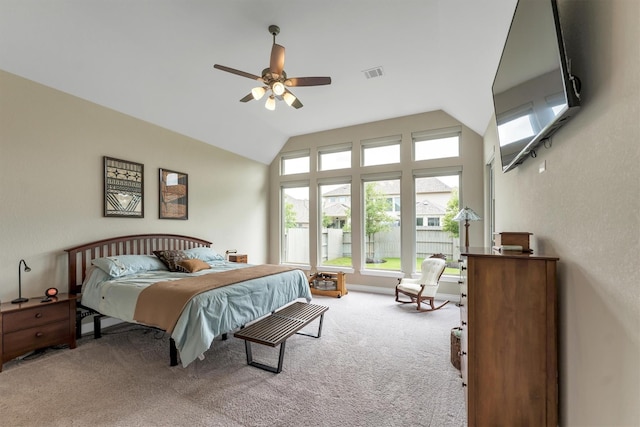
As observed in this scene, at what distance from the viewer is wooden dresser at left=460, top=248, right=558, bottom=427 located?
5.16 ft

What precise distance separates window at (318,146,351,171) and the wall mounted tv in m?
3.90

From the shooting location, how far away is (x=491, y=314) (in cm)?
167

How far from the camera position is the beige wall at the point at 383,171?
16.0 feet

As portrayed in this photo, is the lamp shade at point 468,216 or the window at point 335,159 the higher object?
the window at point 335,159

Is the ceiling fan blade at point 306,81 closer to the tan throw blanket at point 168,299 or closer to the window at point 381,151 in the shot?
the tan throw blanket at point 168,299

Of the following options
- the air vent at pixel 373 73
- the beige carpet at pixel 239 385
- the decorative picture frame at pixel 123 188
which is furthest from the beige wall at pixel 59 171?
the air vent at pixel 373 73

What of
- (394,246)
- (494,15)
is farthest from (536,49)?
(394,246)

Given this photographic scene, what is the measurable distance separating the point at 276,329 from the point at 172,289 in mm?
1122

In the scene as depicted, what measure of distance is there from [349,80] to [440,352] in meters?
3.73

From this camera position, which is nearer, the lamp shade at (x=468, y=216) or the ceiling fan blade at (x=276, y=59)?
the ceiling fan blade at (x=276, y=59)

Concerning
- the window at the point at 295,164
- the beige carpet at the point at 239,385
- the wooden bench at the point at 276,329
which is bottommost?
the beige carpet at the point at 239,385

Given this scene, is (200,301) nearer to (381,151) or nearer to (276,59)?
(276,59)

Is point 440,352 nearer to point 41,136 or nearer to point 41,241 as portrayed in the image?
point 41,241

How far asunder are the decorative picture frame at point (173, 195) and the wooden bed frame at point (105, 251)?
39 cm
